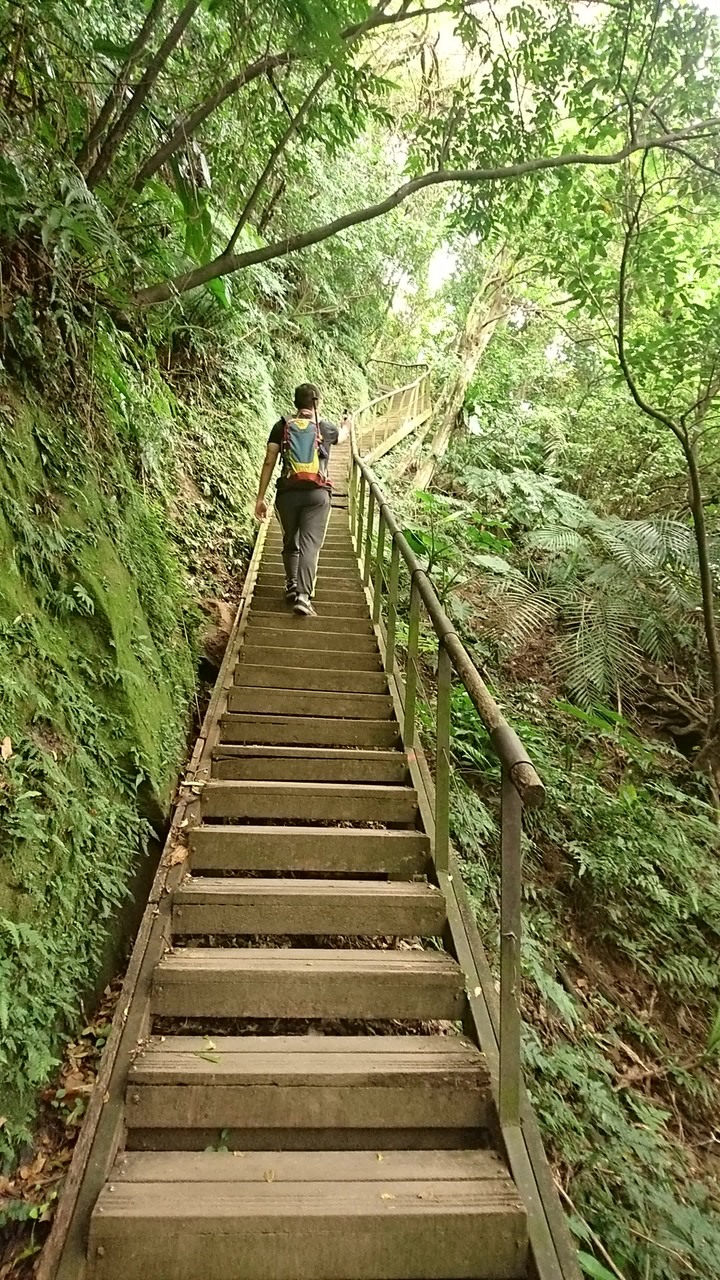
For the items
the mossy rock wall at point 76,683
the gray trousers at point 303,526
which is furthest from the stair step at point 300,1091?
the gray trousers at point 303,526

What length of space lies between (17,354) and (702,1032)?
4.96 metres

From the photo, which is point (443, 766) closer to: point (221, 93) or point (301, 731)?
point (301, 731)

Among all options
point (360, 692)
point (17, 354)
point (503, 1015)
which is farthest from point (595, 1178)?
point (17, 354)

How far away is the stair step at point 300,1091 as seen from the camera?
2.02 metres

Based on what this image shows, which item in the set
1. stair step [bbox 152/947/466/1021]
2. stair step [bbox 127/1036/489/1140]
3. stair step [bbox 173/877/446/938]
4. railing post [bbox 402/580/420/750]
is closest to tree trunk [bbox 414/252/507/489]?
railing post [bbox 402/580/420/750]

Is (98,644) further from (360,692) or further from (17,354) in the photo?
(360,692)

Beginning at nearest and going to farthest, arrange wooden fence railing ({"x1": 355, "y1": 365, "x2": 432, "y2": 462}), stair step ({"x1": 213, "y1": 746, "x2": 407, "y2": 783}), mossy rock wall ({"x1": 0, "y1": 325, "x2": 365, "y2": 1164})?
mossy rock wall ({"x1": 0, "y1": 325, "x2": 365, "y2": 1164}) → stair step ({"x1": 213, "y1": 746, "x2": 407, "y2": 783}) → wooden fence railing ({"x1": 355, "y1": 365, "x2": 432, "y2": 462})

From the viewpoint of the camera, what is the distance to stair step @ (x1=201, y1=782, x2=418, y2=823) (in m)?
3.26

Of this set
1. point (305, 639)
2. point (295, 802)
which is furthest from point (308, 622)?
point (295, 802)

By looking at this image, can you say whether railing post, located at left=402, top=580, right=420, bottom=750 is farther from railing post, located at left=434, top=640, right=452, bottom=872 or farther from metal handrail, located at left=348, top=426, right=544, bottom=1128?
railing post, located at left=434, top=640, right=452, bottom=872

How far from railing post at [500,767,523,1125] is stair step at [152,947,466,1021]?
441mm

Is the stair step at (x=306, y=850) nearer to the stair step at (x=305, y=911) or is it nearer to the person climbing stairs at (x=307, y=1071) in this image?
the person climbing stairs at (x=307, y=1071)

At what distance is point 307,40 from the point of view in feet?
11.0

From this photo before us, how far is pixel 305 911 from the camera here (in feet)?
8.79
